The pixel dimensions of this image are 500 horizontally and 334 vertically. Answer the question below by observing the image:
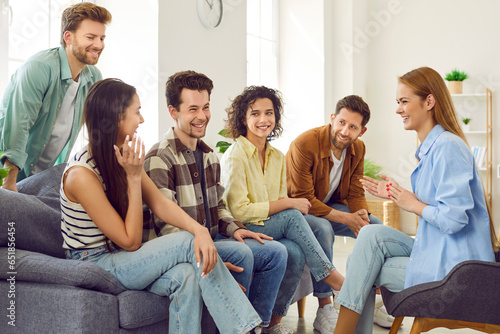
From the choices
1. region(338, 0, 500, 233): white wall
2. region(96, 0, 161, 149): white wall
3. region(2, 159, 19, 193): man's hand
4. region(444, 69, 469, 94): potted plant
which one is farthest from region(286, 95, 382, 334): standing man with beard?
region(338, 0, 500, 233): white wall

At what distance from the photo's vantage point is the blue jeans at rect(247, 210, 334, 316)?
2.54 metres

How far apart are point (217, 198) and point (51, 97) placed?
0.91 meters

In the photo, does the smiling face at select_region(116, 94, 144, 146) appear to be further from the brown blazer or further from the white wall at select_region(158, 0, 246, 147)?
the white wall at select_region(158, 0, 246, 147)

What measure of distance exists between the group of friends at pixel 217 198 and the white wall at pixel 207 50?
1.04 m

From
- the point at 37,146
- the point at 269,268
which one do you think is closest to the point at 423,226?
the point at 269,268

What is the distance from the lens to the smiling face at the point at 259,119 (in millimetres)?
2764

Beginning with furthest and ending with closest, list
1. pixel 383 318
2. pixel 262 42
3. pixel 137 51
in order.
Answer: pixel 262 42 → pixel 137 51 → pixel 383 318

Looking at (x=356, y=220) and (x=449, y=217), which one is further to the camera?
(x=356, y=220)

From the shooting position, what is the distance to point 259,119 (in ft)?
9.05

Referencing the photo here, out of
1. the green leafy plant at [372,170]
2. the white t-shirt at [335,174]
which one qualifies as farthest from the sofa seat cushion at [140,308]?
the green leafy plant at [372,170]

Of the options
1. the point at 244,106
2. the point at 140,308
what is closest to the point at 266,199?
the point at 244,106

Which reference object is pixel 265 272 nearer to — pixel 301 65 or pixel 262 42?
pixel 262 42

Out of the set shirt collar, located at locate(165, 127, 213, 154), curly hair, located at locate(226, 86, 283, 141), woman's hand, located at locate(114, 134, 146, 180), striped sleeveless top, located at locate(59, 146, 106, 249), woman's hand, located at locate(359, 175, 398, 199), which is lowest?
striped sleeveless top, located at locate(59, 146, 106, 249)

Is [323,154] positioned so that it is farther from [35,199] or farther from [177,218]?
[35,199]
